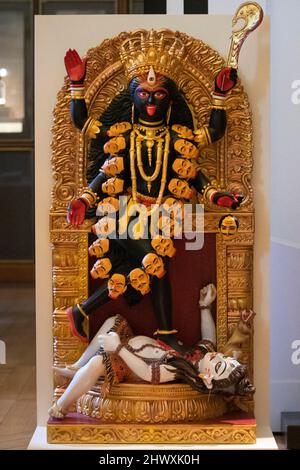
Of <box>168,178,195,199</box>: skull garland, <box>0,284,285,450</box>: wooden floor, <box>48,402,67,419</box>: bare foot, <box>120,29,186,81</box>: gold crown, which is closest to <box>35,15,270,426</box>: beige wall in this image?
<box>120,29,186,81</box>: gold crown

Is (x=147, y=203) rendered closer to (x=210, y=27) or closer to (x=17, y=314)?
(x=210, y=27)

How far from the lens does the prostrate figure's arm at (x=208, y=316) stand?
9.18 ft

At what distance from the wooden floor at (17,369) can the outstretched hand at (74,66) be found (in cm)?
144

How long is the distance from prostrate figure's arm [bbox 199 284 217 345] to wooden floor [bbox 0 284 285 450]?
Result: 697mm

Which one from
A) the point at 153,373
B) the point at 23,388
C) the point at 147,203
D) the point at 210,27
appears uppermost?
the point at 210,27

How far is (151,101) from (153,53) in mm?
170

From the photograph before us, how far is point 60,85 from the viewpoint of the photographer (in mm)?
2820

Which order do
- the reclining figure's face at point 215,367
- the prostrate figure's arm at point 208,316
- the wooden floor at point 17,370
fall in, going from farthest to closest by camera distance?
the wooden floor at point 17,370 < the prostrate figure's arm at point 208,316 < the reclining figure's face at point 215,367

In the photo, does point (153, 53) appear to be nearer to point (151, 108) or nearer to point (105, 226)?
point (151, 108)

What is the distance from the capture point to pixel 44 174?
2.85m

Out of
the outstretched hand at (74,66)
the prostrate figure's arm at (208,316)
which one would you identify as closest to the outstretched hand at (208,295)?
the prostrate figure's arm at (208,316)

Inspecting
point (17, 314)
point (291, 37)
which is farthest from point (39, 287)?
point (17, 314)

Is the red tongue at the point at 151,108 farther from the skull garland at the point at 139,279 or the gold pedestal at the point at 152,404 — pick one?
the gold pedestal at the point at 152,404

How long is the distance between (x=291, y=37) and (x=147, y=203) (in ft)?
3.74
